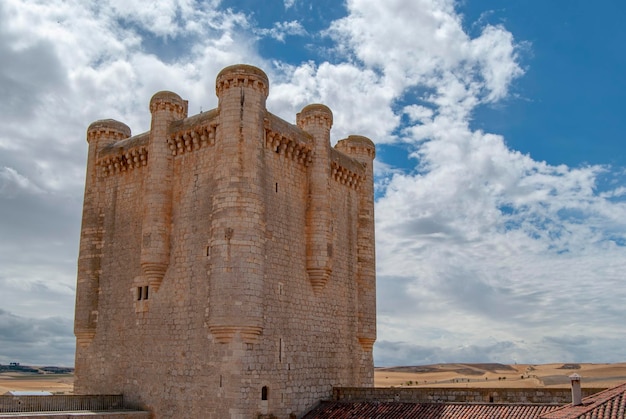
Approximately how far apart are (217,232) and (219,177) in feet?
6.06

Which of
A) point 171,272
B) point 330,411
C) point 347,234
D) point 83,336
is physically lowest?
point 330,411

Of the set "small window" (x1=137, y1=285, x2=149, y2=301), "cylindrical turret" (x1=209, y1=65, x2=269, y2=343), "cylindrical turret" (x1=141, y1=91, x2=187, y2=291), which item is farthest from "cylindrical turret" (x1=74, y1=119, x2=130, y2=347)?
"cylindrical turret" (x1=209, y1=65, x2=269, y2=343)

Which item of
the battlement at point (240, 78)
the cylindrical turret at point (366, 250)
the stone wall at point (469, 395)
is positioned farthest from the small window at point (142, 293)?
the cylindrical turret at point (366, 250)

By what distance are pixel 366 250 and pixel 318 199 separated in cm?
443

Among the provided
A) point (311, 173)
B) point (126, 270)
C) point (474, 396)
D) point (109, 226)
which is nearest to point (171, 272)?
point (126, 270)

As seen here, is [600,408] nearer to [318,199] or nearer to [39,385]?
[318,199]

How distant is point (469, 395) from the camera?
19.3 meters

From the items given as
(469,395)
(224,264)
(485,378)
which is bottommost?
(485,378)

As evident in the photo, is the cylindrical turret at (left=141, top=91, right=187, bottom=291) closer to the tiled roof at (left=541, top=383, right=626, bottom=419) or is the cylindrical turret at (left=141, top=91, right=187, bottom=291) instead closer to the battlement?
the battlement

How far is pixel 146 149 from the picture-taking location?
76.1 ft

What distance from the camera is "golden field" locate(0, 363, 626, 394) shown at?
204ft

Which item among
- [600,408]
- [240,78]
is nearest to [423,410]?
[600,408]

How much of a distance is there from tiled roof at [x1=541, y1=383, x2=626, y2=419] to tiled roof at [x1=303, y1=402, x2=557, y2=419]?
1477mm

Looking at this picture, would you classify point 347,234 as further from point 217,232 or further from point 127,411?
point 127,411
